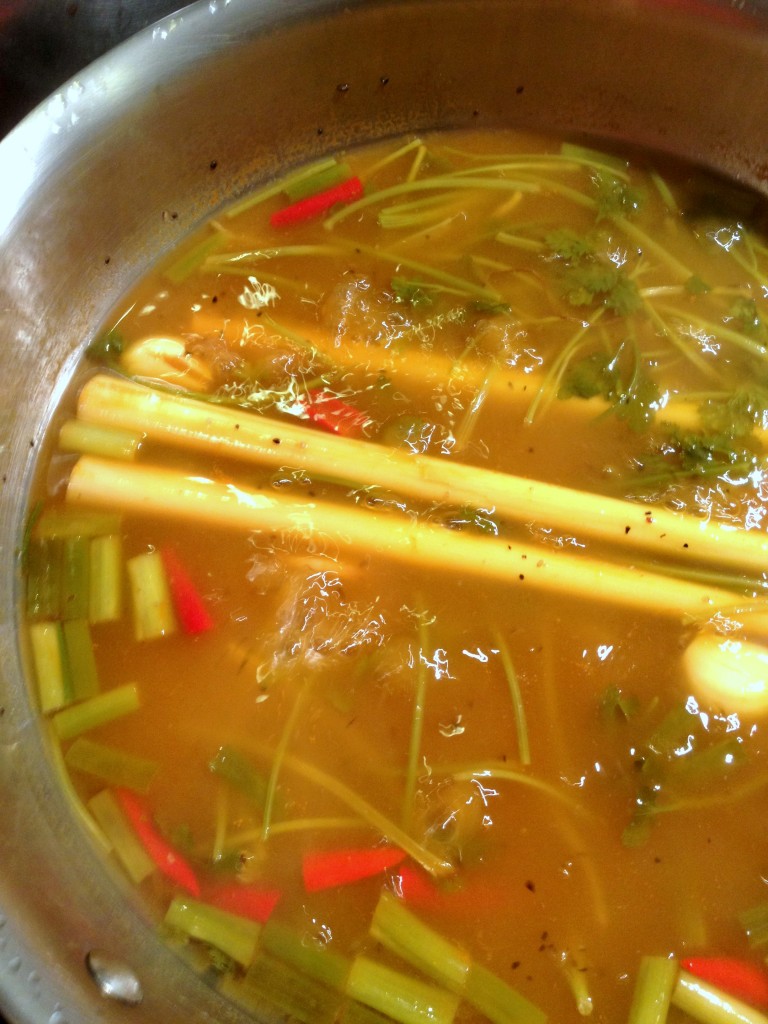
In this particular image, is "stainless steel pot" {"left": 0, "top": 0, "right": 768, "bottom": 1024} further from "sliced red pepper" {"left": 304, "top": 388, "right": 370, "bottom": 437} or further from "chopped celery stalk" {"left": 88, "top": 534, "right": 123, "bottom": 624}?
"sliced red pepper" {"left": 304, "top": 388, "right": 370, "bottom": 437}

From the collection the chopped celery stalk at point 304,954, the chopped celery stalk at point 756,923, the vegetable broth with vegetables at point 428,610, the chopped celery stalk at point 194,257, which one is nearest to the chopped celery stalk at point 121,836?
the vegetable broth with vegetables at point 428,610

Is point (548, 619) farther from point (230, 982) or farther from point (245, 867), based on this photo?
point (230, 982)

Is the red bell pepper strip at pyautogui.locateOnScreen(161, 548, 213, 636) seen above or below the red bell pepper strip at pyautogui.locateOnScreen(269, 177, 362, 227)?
below

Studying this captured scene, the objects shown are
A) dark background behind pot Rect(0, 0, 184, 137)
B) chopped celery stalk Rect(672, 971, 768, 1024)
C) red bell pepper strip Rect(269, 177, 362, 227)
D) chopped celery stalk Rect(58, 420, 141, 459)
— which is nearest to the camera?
chopped celery stalk Rect(672, 971, 768, 1024)

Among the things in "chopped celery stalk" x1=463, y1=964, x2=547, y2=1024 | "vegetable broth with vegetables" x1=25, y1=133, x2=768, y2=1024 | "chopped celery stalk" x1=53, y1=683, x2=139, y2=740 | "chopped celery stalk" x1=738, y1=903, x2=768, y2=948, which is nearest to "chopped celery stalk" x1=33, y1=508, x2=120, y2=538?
"vegetable broth with vegetables" x1=25, y1=133, x2=768, y2=1024

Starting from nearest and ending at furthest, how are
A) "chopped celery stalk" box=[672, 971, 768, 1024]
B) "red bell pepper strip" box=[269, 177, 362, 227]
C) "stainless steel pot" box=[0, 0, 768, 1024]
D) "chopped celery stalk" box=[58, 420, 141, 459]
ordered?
1. "chopped celery stalk" box=[672, 971, 768, 1024]
2. "stainless steel pot" box=[0, 0, 768, 1024]
3. "chopped celery stalk" box=[58, 420, 141, 459]
4. "red bell pepper strip" box=[269, 177, 362, 227]

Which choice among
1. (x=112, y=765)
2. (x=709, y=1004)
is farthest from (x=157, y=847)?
(x=709, y=1004)
